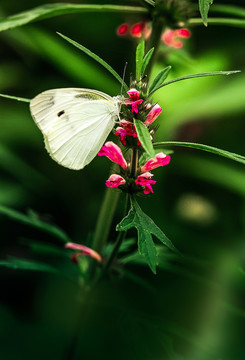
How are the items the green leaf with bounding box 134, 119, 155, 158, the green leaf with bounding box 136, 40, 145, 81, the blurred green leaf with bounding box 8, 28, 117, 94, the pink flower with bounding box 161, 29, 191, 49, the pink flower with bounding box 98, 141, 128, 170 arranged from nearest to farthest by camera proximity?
the green leaf with bounding box 134, 119, 155, 158, the green leaf with bounding box 136, 40, 145, 81, the pink flower with bounding box 98, 141, 128, 170, the pink flower with bounding box 161, 29, 191, 49, the blurred green leaf with bounding box 8, 28, 117, 94

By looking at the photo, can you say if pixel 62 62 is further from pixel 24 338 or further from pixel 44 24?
pixel 24 338

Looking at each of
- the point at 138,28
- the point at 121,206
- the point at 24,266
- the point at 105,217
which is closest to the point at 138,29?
the point at 138,28

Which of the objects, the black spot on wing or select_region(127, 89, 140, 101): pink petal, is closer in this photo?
select_region(127, 89, 140, 101): pink petal

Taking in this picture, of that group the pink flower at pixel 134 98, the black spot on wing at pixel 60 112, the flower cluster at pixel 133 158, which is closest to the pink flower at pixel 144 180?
the flower cluster at pixel 133 158

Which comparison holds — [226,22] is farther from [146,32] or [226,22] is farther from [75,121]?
[75,121]

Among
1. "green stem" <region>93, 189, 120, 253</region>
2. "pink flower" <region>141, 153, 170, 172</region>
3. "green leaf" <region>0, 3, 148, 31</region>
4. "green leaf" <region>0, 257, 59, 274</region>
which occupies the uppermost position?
"green leaf" <region>0, 3, 148, 31</region>

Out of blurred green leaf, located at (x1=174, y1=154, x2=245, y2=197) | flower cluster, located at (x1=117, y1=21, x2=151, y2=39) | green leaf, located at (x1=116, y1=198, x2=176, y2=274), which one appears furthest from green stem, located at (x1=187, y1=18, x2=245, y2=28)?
blurred green leaf, located at (x1=174, y1=154, x2=245, y2=197)

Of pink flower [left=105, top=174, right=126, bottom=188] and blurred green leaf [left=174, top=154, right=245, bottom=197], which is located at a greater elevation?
blurred green leaf [left=174, top=154, right=245, bottom=197]

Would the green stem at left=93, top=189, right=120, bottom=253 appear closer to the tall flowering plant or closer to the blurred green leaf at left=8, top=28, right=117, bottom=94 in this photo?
the tall flowering plant
